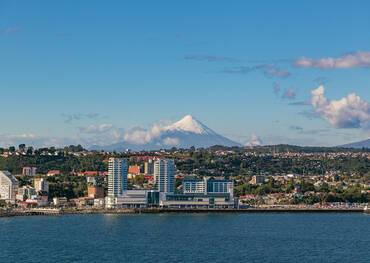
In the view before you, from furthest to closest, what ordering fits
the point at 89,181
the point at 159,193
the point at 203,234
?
the point at 89,181, the point at 159,193, the point at 203,234

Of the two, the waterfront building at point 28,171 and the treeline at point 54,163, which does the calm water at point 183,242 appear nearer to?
the waterfront building at point 28,171

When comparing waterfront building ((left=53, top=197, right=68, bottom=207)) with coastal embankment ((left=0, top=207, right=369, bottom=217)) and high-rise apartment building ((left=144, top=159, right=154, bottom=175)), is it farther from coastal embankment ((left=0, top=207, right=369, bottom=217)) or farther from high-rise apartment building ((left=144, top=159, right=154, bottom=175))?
high-rise apartment building ((left=144, top=159, right=154, bottom=175))

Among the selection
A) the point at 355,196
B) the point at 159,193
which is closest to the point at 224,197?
the point at 159,193

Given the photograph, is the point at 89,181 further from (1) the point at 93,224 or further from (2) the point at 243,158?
(2) the point at 243,158

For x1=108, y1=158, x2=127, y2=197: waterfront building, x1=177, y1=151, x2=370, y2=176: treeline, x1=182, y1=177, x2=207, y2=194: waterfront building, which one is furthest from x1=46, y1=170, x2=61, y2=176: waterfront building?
x1=182, y1=177, x2=207, y2=194: waterfront building

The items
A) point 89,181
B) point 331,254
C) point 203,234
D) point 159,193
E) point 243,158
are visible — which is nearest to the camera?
point 331,254

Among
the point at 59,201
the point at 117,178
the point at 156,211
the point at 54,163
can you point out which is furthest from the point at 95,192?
the point at 54,163

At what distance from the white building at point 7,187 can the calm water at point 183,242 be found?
32.9 metres

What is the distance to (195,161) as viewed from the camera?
139500 millimetres

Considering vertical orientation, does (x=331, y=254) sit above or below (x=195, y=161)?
below

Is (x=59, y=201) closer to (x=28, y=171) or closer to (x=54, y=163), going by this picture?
(x=28, y=171)

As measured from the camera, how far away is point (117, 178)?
88.9 m

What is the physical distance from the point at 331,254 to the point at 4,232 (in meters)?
21.3

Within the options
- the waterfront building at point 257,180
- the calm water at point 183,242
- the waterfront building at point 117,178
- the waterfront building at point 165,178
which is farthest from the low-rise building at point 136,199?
the waterfront building at point 257,180
